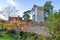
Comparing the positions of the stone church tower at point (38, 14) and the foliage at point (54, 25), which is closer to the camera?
the foliage at point (54, 25)

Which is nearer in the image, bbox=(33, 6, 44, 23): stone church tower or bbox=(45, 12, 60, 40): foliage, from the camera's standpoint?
bbox=(45, 12, 60, 40): foliage

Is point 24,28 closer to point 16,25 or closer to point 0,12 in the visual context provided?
point 16,25

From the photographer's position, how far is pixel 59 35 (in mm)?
11711

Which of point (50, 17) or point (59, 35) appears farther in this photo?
point (50, 17)

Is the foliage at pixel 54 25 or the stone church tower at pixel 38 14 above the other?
the stone church tower at pixel 38 14

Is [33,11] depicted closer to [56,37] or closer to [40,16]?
[40,16]

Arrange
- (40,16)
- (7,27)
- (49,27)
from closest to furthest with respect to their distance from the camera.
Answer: (49,27), (7,27), (40,16)

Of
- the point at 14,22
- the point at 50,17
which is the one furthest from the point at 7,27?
the point at 50,17

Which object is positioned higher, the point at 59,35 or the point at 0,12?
the point at 0,12

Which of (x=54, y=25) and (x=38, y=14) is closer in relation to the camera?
(x=54, y=25)

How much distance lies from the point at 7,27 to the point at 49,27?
103ft

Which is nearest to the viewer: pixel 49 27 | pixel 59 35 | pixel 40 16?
pixel 59 35

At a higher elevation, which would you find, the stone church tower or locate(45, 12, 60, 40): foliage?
the stone church tower

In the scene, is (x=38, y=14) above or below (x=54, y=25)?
above
